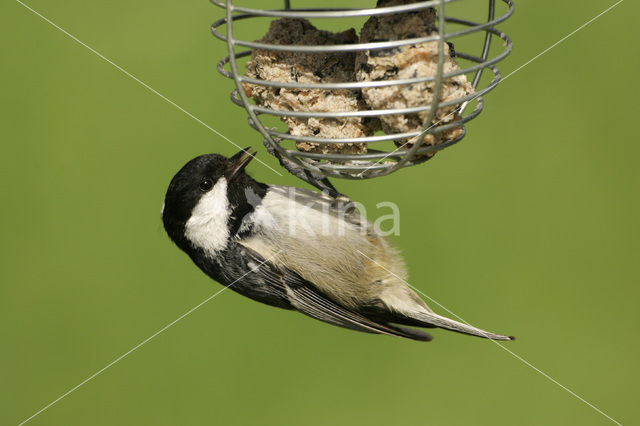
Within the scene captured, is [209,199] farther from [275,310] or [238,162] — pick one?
[275,310]

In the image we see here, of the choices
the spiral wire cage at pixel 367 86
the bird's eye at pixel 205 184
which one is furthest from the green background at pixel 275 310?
the spiral wire cage at pixel 367 86

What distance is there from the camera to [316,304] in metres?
2.50

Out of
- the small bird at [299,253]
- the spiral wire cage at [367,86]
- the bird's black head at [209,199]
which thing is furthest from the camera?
the small bird at [299,253]

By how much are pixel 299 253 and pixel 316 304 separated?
0.19m

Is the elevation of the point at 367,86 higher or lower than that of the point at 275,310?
higher

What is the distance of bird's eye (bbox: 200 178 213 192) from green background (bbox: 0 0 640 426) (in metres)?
1.05

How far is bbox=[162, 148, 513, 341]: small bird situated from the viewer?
7.98 feet

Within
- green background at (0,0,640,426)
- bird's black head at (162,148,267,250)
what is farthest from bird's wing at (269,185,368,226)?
green background at (0,0,640,426)

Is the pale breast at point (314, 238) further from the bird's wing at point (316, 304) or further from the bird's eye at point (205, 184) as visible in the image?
the bird's eye at point (205, 184)

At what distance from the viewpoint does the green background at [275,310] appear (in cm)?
341

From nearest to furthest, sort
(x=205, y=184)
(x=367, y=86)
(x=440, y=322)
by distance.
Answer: (x=367, y=86), (x=205, y=184), (x=440, y=322)

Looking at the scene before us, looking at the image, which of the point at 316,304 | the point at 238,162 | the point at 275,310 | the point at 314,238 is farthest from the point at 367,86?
the point at 275,310

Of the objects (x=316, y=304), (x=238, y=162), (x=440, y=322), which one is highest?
(x=238, y=162)

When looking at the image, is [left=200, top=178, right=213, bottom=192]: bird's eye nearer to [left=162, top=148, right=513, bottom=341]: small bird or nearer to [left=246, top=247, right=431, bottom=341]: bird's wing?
[left=162, top=148, right=513, bottom=341]: small bird
